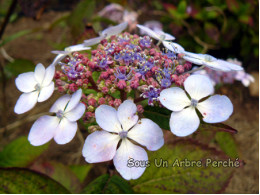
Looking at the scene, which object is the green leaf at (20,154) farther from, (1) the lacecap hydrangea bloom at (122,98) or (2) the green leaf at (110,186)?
(1) the lacecap hydrangea bloom at (122,98)

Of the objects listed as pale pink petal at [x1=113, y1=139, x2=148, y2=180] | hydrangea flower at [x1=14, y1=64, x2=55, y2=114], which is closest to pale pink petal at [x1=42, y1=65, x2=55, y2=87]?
hydrangea flower at [x1=14, y1=64, x2=55, y2=114]

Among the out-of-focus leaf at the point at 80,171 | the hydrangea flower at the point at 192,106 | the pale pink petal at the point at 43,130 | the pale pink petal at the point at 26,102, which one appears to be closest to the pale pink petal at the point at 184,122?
the hydrangea flower at the point at 192,106

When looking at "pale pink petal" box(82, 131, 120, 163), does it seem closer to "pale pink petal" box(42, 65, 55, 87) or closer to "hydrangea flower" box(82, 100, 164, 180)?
"hydrangea flower" box(82, 100, 164, 180)

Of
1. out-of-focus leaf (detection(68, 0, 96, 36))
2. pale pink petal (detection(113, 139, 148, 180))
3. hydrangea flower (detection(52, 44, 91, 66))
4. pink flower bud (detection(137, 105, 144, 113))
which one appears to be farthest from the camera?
out-of-focus leaf (detection(68, 0, 96, 36))

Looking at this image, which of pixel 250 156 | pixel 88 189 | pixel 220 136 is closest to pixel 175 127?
pixel 88 189

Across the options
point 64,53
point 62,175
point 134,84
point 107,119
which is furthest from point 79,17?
point 107,119

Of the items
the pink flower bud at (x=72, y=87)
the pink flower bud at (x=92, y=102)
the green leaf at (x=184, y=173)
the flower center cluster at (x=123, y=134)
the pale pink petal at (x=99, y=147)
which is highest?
the pink flower bud at (x=72, y=87)
